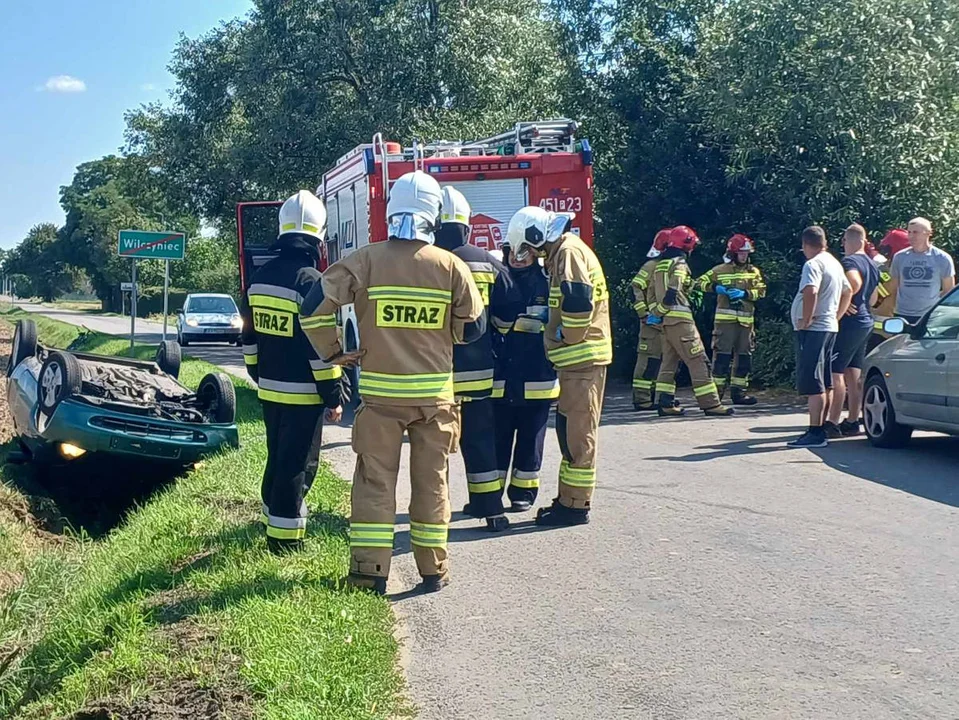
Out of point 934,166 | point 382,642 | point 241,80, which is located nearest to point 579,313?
point 382,642

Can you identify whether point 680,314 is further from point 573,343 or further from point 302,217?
point 302,217

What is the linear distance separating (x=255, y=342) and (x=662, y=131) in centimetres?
1210

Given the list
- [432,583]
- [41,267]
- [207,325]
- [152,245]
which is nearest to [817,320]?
[432,583]

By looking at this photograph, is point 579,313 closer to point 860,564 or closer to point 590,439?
point 590,439

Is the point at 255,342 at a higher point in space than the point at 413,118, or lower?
lower

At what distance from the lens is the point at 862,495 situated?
7.92 metres

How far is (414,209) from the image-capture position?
5660mm

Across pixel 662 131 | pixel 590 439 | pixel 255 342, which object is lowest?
pixel 590 439

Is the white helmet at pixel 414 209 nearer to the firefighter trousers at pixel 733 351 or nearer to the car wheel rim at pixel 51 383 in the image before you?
the car wheel rim at pixel 51 383

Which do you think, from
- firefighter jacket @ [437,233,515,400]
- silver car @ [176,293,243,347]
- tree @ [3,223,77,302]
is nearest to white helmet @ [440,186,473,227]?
firefighter jacket @ [437,233,515,400]

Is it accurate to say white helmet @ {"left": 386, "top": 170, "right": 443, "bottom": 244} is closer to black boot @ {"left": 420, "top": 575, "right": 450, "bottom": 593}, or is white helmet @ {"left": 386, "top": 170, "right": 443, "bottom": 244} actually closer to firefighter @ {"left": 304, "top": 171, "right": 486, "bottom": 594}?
firefighter @ {"left": 304, "top": 171, "right": 486, "bottom": 594}

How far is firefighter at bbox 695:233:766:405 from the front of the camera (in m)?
12.6

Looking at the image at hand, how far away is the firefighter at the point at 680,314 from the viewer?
1178 centimetres

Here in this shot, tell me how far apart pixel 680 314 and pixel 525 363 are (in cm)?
498
